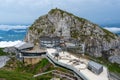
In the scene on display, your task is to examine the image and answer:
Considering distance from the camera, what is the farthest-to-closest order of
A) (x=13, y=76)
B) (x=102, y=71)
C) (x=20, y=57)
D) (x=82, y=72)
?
(x=20, y=57)
(x=102, y=71)
(x=82, y=72)
(x=13, y=76)

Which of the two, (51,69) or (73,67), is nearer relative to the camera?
(73,67)

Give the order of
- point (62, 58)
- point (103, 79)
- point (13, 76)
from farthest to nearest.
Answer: point (62, 58), point (103, 79), point (13, 76)

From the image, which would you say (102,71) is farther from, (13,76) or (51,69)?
(13,76)

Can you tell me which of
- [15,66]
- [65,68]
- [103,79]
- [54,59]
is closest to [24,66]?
[15,66]

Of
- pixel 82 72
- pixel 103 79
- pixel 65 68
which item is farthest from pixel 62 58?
pixel 103 79

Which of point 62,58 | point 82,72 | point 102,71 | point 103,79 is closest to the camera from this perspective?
point 103,79

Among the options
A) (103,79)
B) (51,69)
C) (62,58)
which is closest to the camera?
(103,79)

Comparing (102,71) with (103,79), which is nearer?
(103,79)

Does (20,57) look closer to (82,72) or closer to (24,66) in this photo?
(24,66)
